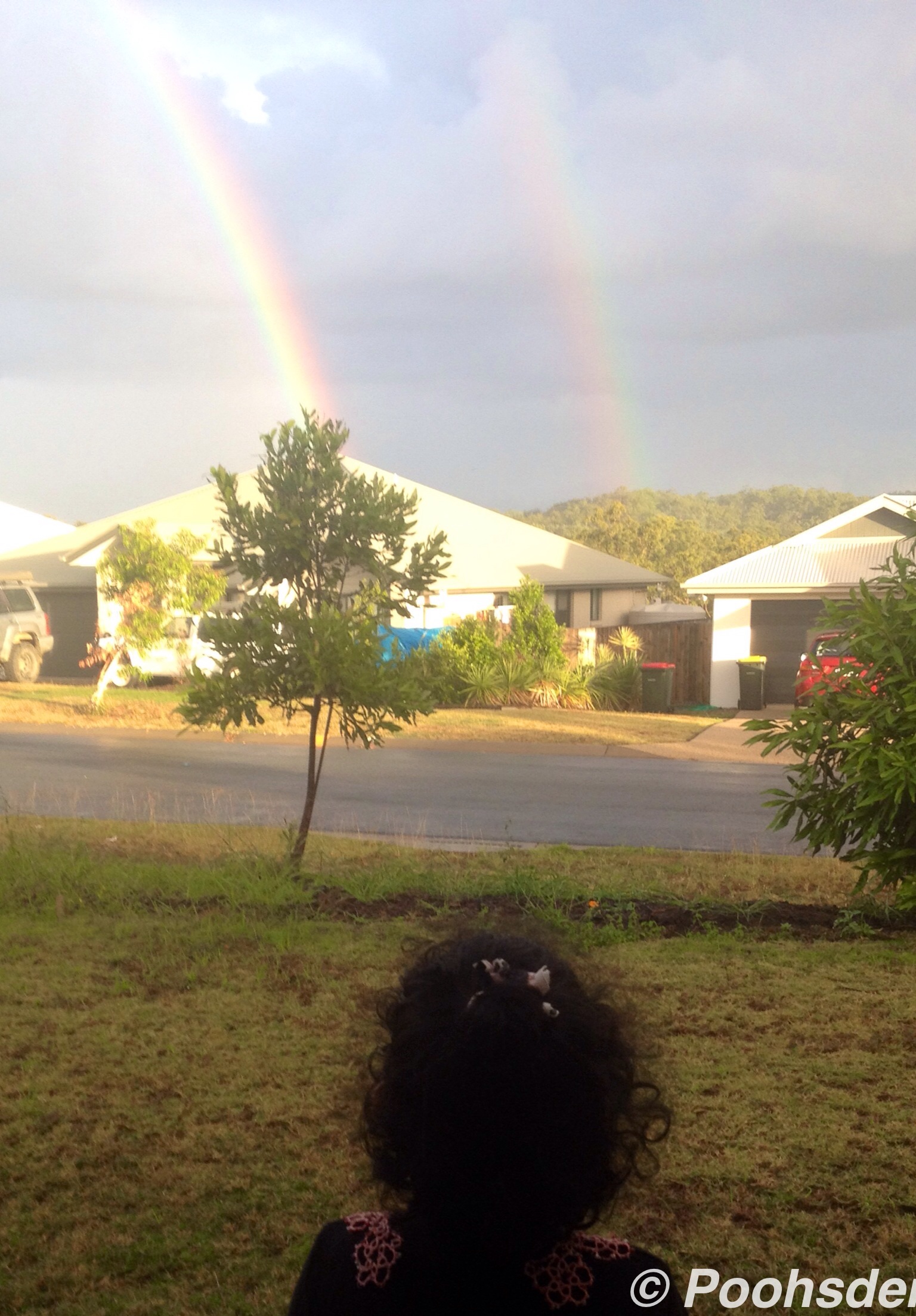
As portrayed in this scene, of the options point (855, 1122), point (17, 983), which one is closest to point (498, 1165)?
point (855, 1122)

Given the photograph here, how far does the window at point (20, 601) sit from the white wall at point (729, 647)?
15.8 metres

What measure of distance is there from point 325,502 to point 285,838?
7.71 feet

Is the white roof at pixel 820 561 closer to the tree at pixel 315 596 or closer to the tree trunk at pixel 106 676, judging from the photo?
the tree trunk at pixel 106 676

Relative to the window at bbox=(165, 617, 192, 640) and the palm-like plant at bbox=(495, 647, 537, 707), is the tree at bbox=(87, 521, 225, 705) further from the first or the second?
the palm-like plant at bbox=(495, 647, 537, 707)

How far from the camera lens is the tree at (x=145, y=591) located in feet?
72.4

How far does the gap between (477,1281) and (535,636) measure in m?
23.9

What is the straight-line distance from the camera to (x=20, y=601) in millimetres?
27625

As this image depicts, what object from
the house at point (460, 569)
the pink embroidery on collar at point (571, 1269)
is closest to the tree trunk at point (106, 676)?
the house at point (460, 569)

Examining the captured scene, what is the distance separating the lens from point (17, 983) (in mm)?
5965

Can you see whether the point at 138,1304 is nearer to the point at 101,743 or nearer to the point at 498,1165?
the point at 498,1165

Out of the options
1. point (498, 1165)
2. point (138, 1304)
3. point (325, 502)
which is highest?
point (325, 502)

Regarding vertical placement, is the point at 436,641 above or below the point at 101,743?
above

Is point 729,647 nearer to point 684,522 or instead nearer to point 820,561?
point 820,561

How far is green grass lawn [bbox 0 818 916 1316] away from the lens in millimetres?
3385
